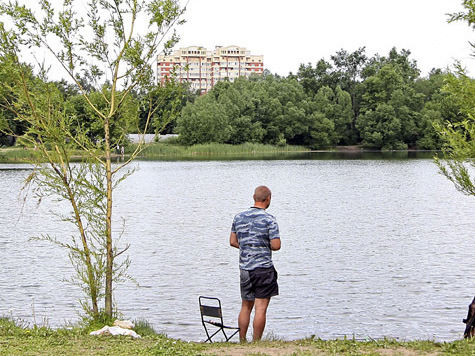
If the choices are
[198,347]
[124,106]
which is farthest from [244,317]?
[124,106]

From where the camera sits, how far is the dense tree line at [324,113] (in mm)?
103500

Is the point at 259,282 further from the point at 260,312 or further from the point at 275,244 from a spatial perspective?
the point at 275,244

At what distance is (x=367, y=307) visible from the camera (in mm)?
13438

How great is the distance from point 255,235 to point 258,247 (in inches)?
6.3

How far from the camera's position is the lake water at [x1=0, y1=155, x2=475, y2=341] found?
41.6 feet

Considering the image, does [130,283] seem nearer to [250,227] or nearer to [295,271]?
[295,271]

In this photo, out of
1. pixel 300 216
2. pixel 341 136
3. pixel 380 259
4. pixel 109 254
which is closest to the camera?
→ pixel 109 254

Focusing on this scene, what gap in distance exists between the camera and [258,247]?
7.95 metres

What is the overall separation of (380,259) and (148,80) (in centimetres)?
1056

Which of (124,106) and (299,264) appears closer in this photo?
(124,106)

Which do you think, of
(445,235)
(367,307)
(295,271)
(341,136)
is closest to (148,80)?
(367,307)

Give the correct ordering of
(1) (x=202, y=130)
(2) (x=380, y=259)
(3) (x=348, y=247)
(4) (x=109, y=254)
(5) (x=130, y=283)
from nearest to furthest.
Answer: (4) (x=109, y=254) < (5) (x=130, y=283) < (2) (x=380, y=259) < (3) (x=348, y=247) < (1) (x=202, y=130)

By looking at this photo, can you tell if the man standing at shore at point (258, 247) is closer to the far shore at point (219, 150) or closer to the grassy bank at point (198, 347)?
the grassy bank at point (198, 347)

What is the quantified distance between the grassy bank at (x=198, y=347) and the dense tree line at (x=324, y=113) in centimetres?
9101
